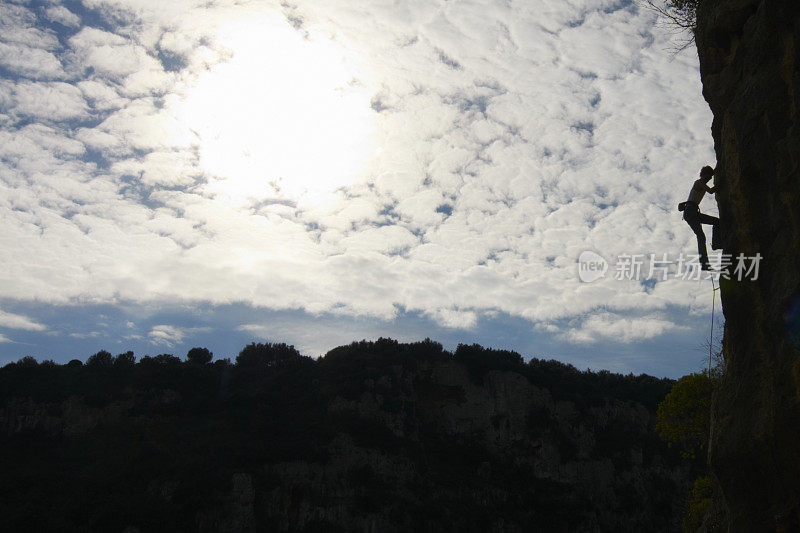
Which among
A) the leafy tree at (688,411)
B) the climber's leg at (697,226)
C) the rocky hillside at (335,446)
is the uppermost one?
the climber's leg at (697,226)

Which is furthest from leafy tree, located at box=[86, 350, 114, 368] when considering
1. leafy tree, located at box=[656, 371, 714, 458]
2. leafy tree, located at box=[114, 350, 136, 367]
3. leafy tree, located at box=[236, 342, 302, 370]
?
leafy tree, located at box=[656, 371, 714, 458]

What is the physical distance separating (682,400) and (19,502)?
119ft

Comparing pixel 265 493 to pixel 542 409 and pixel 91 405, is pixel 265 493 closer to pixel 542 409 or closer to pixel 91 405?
pixel 91 405

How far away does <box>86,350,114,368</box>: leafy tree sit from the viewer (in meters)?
49.1

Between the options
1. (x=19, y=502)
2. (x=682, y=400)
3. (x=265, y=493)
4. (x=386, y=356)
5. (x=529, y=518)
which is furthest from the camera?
(x=386, y=356)

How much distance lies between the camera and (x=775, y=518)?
25.6ft

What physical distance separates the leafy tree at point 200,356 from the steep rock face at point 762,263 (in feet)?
180

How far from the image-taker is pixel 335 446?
42594 mm

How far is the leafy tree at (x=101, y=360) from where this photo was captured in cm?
4906

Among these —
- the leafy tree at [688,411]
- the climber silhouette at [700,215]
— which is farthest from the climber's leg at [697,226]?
the leafy tree at [688,411]

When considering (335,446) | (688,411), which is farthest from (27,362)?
(688,411)

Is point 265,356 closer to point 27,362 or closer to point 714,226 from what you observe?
point 27,362

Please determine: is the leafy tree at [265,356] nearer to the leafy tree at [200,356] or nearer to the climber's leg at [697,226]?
the leafy tree at [200,356]

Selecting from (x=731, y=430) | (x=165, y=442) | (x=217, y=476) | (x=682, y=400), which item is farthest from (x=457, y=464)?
(x=731, y=430)
